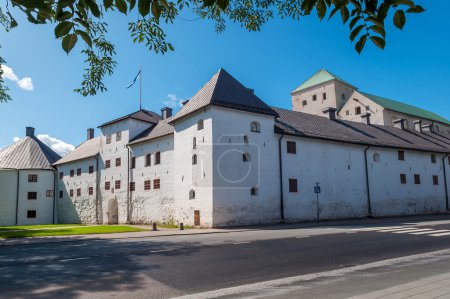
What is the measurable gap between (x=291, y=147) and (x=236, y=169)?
19.7ft

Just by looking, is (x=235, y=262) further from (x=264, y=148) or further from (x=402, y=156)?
(x=402, y=156)

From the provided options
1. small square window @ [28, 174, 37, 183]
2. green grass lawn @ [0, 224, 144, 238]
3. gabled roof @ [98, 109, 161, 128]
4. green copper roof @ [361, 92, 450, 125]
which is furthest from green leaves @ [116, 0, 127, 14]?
green copper roof @ [361, 92, 450, 125]

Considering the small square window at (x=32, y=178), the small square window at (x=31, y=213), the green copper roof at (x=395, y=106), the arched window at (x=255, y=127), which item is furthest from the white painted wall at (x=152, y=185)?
the green copper roof at (x=395, y=106)

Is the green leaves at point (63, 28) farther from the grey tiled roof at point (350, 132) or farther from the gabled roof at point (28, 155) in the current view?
the gabled roof at point (28, 155)

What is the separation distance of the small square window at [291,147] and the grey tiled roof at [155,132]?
9.94 meters

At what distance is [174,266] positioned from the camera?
9070 millimetres

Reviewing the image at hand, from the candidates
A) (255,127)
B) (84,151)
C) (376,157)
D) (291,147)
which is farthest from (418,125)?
(84,151)

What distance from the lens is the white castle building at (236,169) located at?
25.3 m

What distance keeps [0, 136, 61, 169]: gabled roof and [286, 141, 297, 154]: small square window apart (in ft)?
101

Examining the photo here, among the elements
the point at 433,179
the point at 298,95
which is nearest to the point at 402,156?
the point at 433,179

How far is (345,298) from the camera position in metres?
5.57

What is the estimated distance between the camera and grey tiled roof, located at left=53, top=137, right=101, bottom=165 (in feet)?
130

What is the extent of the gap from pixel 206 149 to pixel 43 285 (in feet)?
60.4

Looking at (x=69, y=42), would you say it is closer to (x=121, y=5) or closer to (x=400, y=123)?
(x=121, y=5)
